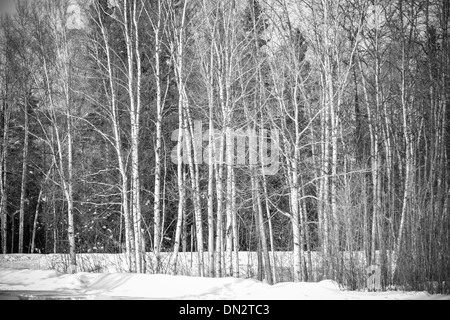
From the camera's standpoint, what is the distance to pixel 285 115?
370 inches

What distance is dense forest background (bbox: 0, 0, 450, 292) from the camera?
6848 mm

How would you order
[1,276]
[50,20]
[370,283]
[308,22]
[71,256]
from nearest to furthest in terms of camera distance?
[370,283] < [1,276] < [308,22] < [71,256] < [50,20]

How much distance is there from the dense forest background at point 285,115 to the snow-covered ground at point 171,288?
90 cm

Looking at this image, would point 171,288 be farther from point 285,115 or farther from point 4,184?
point 4,184

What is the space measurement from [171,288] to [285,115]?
4.79m

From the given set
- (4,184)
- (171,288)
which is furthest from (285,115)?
(4,184)

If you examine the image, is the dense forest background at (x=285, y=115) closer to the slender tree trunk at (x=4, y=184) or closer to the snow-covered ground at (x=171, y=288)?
the snow-covered ground at (x=171, y=288)

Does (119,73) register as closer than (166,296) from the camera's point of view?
No

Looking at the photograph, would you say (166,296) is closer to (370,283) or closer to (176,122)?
(370,283)

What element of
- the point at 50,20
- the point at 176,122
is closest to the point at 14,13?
the point at 50,20

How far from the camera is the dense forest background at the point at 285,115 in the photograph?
685cm

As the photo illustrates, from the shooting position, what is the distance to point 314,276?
801 centimetres

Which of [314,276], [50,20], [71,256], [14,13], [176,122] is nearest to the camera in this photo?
[314,276]

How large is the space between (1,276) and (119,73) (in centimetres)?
703
